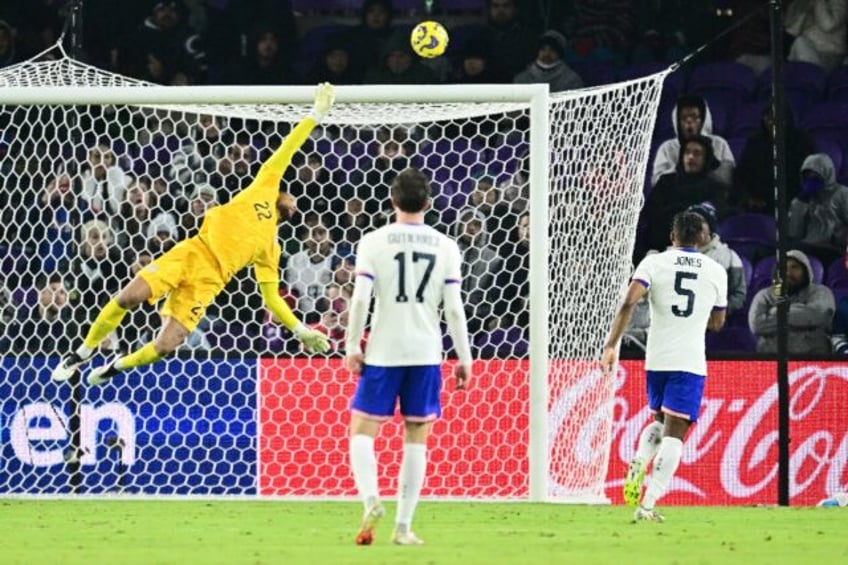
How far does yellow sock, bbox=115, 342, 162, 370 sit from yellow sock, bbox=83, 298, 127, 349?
0.21 metres

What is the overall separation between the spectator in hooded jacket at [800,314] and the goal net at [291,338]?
1.96 m

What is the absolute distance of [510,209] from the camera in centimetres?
1231

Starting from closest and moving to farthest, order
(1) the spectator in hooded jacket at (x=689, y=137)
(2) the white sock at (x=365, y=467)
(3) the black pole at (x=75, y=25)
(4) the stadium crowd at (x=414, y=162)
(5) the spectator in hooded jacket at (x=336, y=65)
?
(2) the white sock at (x=365, y=467)
(3) the black pole at (x=75, y=25)
(4) the stadium crowd at (x=414, y=162)
(1) the spectator in hooded jacket at (x=689, y=137)
(5) the spectator in hooded jacket at (x=336, y=65)

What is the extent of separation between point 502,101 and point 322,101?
1.15 m

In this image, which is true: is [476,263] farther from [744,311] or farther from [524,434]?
[744,311]

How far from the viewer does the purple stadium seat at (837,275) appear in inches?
568

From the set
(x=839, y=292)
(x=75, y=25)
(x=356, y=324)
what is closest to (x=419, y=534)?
(x=356, y=324)

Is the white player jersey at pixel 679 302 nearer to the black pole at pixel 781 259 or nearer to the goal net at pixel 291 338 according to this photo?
the goal net at pixel 291 338

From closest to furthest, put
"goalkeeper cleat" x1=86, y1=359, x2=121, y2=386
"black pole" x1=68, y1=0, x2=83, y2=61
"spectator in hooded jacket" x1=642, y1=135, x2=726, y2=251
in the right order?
"goalkeeper cleat" x1=86, y1=359, x2=121, y2=386 → "black pole" x1=68, y1=0, x2=83, y2=61 → "spectator in hooded jacket" x1=642, y1=135, x2=726, y2=251

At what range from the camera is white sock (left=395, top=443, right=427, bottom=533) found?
27.1 ft

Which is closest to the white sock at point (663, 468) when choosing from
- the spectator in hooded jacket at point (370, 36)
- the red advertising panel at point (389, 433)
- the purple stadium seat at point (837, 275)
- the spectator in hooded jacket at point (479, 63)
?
the red advertising panel at point (389, 433)

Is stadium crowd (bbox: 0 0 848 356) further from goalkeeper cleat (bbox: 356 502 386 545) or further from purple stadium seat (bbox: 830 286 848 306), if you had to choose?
goalkeeper cleat (bbox: 356 502 386 545)

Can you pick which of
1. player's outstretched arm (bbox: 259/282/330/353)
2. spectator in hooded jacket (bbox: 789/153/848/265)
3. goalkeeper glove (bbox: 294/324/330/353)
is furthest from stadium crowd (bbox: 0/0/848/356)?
goalkeeper glove (bbox: 294/324/330/353)

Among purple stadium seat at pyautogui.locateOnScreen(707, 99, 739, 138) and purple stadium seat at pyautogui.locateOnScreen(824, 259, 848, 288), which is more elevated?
purple stadium seat at pyautogui.locateOnScreen(707, 99, 739, 138)
